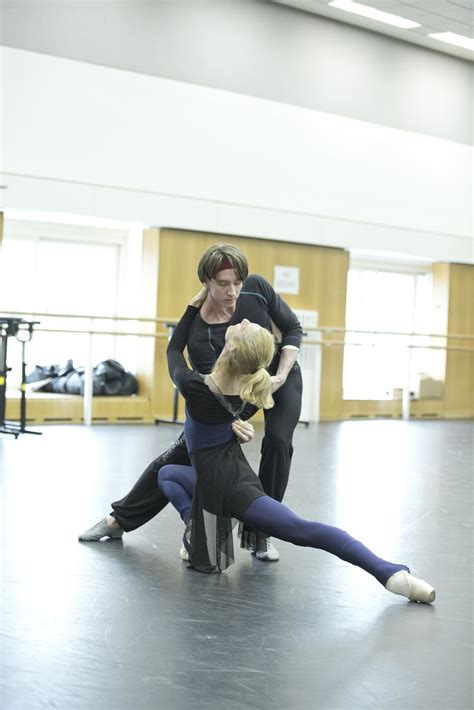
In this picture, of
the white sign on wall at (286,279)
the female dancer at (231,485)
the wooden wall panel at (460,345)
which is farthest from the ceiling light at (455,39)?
the female dancer at (231,485)

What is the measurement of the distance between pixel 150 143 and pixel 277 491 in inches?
265

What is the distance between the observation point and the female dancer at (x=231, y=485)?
122 inches

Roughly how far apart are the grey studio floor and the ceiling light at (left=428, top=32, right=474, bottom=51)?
803cm

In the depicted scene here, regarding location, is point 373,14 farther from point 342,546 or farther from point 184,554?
point 342,546

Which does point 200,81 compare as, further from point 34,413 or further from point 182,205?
point 34,413

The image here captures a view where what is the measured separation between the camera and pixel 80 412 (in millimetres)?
9438

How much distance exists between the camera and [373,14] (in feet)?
36.4

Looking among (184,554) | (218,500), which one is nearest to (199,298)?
(218,500)

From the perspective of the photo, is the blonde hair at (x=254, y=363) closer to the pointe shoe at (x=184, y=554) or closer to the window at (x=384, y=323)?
the pointe shoe at (x=184, y=554)

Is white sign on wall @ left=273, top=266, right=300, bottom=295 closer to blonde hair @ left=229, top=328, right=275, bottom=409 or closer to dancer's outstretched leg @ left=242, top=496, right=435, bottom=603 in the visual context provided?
blonde hair @ left=229, top=328, right=275, bottom=409

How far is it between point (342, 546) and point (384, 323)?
10.5 metres

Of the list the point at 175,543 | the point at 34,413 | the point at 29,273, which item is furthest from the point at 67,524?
the point at 29,273

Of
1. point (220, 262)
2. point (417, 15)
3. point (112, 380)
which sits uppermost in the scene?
point (417, 15)

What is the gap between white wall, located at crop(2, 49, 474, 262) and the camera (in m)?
9.07
